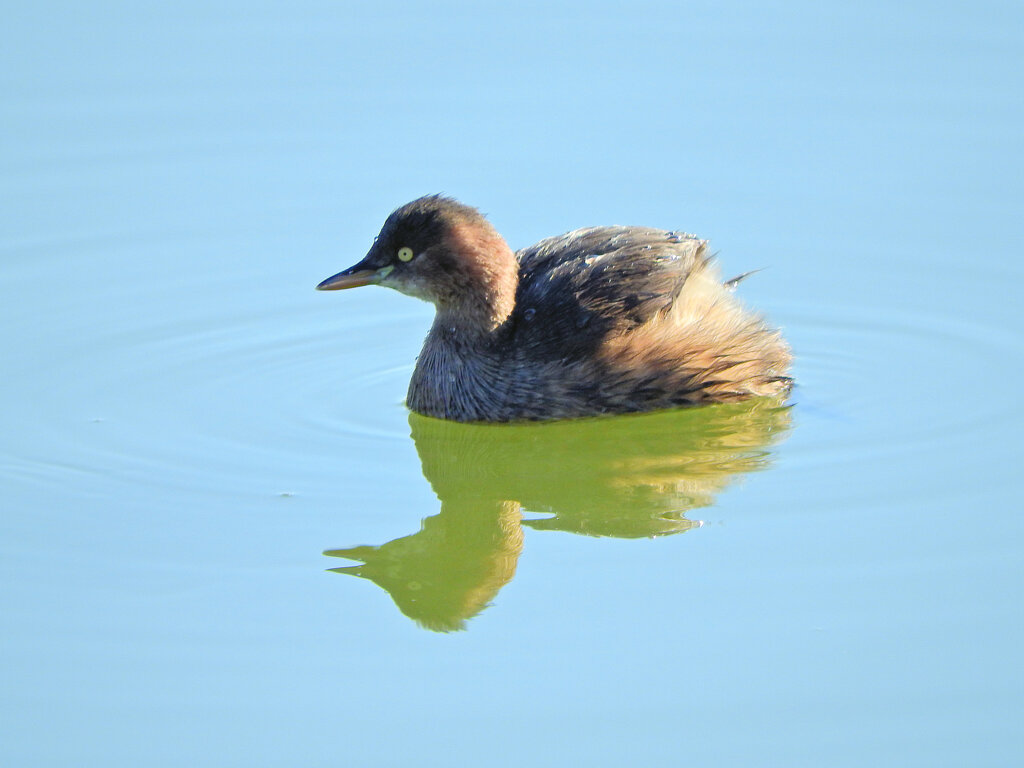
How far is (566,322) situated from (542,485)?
96 centimetres

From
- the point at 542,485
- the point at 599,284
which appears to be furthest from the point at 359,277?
the point at 542,485

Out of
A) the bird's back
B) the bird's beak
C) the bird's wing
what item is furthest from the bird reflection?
the bird's beak

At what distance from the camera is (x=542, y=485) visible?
7055mm

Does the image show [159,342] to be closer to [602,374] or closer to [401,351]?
[401,351]

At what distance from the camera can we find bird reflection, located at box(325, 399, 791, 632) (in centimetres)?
629

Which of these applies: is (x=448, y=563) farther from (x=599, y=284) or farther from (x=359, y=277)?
(x=359, y=277)

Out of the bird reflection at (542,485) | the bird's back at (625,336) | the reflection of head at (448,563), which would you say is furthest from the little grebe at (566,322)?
the reflection of head at (448,563)

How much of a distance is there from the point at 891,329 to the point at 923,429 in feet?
3.84

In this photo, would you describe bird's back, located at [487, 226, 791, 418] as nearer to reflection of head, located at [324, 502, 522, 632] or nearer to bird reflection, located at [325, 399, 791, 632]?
bird reflection, located at [325, 399, 791, 632]

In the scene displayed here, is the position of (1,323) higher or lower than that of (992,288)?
lower

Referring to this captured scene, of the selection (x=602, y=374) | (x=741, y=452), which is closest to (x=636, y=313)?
(x=602, y=374)

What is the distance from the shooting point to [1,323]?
857cm

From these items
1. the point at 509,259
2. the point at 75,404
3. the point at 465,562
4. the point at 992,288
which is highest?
the point at 992,288

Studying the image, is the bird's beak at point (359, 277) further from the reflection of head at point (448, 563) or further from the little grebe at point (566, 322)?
the reflection of head at point (448, 563)
